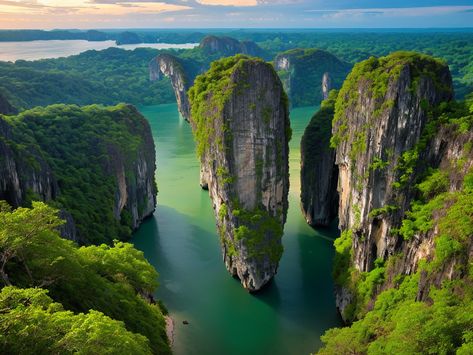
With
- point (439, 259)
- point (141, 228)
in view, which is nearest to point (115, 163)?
point (141, 228)

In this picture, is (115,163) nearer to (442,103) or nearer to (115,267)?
(115,267)

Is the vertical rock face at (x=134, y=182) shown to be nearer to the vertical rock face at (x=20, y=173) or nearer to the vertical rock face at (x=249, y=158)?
the vertical rock face at (x=20, y=173)

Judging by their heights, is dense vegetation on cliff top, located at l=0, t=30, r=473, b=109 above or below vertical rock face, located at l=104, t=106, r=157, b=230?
A: above

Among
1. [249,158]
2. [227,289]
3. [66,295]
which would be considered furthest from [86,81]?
[66,295]

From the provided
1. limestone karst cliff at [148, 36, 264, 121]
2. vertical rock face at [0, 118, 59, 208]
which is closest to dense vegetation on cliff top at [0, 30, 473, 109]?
limestone karst cliff at [148, 36, 264, 121]

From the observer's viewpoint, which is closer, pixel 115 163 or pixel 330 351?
pixel 330 351

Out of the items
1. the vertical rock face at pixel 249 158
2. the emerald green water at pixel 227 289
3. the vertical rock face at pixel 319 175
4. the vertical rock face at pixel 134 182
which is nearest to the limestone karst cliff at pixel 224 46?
the emerald green water at pixel 227 289

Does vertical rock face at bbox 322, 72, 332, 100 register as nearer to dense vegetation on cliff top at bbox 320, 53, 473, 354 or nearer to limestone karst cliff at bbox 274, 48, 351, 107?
limestone karst cliff at bbox 274, 48, 351, 107

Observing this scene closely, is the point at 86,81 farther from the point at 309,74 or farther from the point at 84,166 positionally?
the point at 84,166
